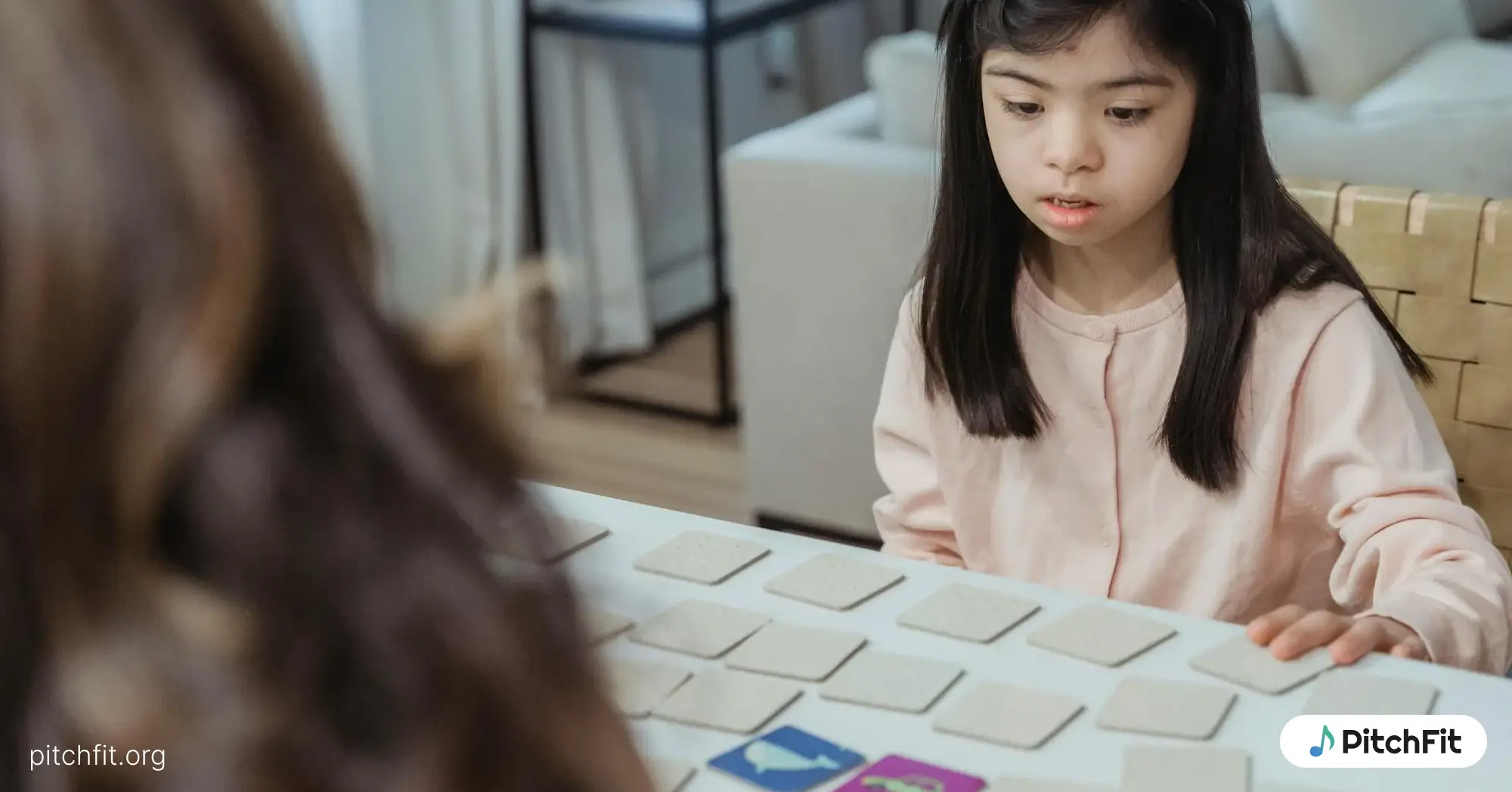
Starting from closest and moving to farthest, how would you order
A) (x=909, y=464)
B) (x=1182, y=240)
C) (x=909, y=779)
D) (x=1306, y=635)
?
(x=909, y=779), (x=1306, y=635), (x=1182, y=240), (x=909, y=464)

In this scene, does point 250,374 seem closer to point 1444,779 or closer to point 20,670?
point 20,670

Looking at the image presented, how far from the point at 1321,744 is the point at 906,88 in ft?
5.12

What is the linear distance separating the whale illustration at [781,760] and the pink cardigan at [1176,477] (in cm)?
48

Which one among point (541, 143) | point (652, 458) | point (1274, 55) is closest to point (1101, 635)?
point (1274, 55)

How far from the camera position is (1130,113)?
1.18 metres

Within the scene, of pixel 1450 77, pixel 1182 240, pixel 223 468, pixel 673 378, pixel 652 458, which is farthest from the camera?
pixel 673 378

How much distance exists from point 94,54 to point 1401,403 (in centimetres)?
106

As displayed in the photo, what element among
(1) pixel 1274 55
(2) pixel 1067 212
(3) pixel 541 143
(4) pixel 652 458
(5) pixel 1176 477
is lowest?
(4) pixel 652 458

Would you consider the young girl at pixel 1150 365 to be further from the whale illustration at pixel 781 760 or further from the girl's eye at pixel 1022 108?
the whale illustration at pixel 781 760

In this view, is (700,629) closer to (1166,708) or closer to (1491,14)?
(1166,708)

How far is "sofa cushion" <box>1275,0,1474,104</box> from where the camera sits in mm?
2484

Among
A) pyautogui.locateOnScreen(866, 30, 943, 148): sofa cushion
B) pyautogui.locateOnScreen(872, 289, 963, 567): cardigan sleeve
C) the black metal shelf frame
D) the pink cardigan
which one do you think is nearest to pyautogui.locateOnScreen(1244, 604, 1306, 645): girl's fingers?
the pink cardigan

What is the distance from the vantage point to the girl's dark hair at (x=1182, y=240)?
1.20 m

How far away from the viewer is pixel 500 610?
37 cm
